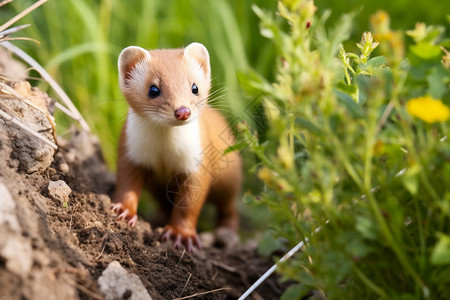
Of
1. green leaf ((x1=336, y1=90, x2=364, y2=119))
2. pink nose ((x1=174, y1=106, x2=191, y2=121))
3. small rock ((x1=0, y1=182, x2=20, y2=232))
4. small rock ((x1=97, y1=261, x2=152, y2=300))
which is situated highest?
green leaf ((x1=336, y1=90, x2=364, y2=119))

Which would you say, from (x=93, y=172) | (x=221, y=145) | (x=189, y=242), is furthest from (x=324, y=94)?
(x=93, y=172)

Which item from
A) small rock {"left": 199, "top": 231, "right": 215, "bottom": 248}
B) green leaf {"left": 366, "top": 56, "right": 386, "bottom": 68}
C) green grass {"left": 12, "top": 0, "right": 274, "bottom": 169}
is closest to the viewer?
green leaf {"left": 366, "top": 56, "right": 386, "bottom": 68}

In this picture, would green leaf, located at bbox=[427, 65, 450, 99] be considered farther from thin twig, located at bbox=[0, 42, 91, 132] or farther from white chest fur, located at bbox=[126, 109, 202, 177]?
thin twig, located at bbox=[0, 42, 91, 132]

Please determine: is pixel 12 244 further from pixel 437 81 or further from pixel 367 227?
pixel 437 81

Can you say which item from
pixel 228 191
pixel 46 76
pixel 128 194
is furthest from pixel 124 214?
pixel 228 191

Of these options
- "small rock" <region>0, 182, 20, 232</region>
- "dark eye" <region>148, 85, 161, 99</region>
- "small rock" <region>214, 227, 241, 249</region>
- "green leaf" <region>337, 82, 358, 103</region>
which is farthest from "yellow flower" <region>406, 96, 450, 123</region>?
"small rock" <region>214, 227, 241, 249</region>

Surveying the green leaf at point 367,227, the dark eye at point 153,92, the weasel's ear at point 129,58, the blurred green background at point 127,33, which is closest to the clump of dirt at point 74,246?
the weasel's ear at point 129,58
